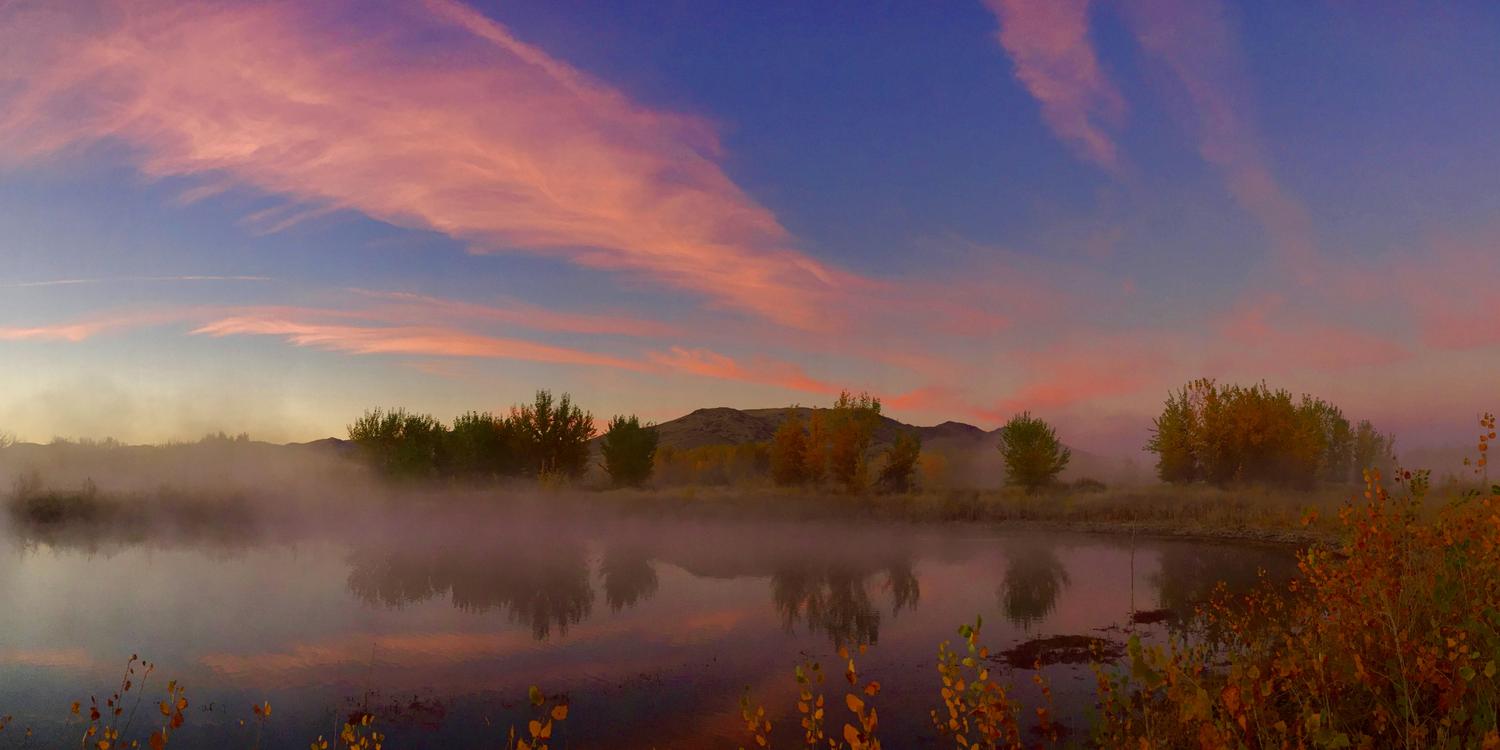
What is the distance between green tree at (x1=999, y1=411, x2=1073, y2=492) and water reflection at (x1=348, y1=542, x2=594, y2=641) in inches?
1311

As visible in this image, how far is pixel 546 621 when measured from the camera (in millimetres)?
18797

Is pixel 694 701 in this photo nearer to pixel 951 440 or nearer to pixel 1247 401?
pixel 1247 401

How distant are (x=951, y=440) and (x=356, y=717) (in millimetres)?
193077

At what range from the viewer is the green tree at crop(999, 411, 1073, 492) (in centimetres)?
5494

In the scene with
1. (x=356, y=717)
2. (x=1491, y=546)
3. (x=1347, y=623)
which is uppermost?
(x=1491, y=546)

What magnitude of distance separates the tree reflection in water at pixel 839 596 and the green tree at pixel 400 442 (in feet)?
141

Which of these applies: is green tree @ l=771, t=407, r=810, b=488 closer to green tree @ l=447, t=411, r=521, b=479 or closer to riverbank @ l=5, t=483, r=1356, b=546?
Result: riverbank @ l=5, t=483, r=1356, b=546

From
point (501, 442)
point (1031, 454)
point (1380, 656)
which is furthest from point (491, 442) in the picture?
point (1380, 656)

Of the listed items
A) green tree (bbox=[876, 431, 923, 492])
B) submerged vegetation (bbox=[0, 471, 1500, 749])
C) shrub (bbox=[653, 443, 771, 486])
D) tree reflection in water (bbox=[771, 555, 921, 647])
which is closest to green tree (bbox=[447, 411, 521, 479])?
shrub (bbox=[653, 443, 771, 486])

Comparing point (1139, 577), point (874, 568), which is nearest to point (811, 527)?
point (874, 568)

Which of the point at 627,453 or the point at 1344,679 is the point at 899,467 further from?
the point at 1344,679

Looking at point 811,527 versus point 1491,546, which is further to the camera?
point 811,527

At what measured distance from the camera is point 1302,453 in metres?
52.9

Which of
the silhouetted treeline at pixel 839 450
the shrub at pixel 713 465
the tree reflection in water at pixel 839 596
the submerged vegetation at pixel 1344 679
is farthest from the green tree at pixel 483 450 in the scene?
the submerged vegetation at pixel 1344 679
